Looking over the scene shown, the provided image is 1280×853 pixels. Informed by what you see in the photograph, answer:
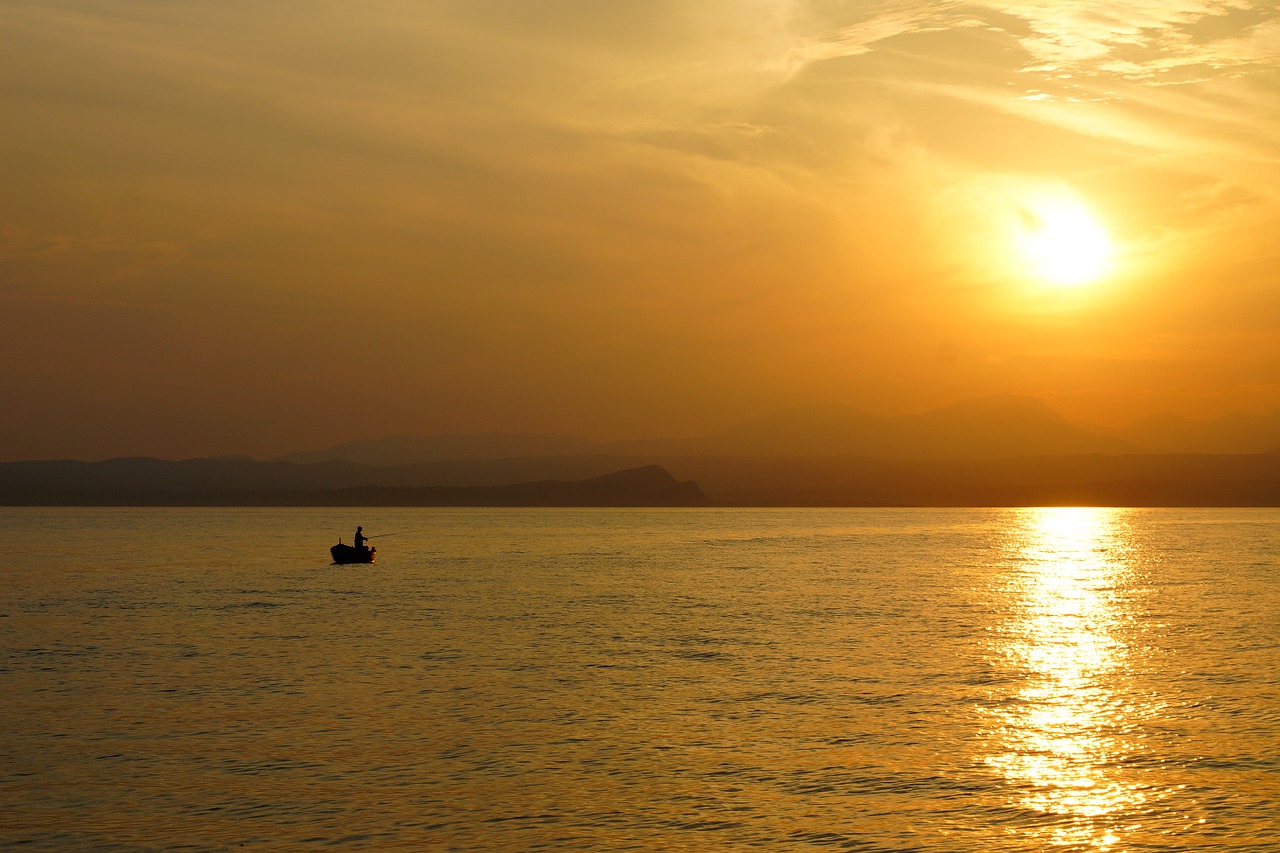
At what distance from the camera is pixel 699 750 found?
28406mm

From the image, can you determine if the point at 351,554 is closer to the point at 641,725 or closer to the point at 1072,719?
the point at 641,725

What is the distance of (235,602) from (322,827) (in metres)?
57.4

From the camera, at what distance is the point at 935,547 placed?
174m

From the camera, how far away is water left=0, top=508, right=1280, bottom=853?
22109mm

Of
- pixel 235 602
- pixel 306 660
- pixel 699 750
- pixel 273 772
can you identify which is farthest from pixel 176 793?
pixel 235 602

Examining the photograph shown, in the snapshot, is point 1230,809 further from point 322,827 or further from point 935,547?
point 935,547

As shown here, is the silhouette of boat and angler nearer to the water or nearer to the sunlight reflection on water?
the water

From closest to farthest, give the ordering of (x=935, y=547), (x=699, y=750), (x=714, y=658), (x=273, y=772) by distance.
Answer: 1. (x=273, y=772)
2. (x=699, y=750)
3. (x=714, y=658)
4. (x=935, y=547)

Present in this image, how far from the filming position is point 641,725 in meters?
31.6

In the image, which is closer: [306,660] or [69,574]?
[306,660]

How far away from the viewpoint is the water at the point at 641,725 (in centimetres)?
2211

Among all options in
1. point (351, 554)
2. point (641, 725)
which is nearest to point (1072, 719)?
point (641, 725)

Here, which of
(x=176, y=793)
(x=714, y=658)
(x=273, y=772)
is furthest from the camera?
(x=714, y=658)

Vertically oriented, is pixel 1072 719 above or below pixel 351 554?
above
